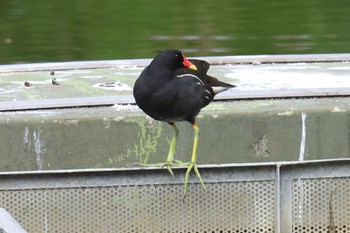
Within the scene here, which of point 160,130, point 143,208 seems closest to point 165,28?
point 160,130

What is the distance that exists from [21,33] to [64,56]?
1401 millimetres

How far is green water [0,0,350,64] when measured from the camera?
38.6ft

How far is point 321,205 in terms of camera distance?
5.63 metres

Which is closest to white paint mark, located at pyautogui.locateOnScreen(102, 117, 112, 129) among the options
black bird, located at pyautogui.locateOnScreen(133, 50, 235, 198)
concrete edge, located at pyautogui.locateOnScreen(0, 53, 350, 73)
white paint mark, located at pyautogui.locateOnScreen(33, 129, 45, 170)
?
white paint mark, located at pyautogui.locateOnScreen(33, 129, 45, 170)

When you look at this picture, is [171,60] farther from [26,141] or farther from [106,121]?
[26,141]

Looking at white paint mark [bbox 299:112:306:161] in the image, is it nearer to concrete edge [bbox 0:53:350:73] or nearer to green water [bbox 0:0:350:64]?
concrete edge [bbox 0:53:350:73]

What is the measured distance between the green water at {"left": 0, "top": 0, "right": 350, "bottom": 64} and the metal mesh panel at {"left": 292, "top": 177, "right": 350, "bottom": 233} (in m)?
5.77

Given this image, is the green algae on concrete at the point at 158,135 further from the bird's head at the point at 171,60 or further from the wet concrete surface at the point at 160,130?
the bird's head at the point at 171,60

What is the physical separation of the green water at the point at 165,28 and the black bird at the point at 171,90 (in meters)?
5.54

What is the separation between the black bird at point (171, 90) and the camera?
5578 mm

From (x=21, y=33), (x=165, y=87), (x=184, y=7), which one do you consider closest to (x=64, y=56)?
(x=21, y=33)

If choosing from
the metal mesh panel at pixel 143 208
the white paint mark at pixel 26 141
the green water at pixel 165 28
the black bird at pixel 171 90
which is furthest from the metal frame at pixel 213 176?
the green water at pixel 165 28

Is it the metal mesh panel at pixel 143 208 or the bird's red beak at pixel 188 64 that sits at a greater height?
the bird's red beak at pixel 188 64

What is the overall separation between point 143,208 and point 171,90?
588 mm
